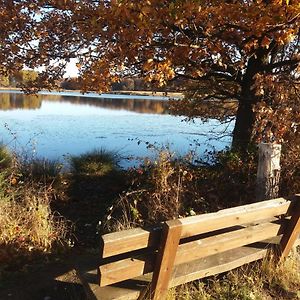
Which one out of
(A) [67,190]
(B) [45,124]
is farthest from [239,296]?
(B) [45,124]

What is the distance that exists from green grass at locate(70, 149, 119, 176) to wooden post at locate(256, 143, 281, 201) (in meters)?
5.75

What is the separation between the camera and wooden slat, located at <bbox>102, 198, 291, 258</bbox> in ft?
11.0

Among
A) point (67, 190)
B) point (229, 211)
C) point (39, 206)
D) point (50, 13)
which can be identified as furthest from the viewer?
point (67, 190)

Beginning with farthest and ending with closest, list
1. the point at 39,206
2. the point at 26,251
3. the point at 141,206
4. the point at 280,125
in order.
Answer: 1. the point at 141,206
2. the point at 280,125
3. the point at 39,206
4. the point at 26,251

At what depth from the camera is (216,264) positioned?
14.0 ft

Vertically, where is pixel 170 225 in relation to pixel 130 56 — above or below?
below

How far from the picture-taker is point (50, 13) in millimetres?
8445

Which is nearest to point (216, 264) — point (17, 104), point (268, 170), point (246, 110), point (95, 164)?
point (268, 170)

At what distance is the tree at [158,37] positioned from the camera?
19.3 feet

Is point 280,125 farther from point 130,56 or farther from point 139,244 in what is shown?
point 139,244

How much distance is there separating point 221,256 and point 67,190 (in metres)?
5.80

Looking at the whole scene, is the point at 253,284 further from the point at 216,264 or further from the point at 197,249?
the point at 197,249

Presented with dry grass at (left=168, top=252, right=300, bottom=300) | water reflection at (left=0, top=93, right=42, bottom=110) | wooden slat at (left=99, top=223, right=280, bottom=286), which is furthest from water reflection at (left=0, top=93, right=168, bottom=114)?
wooden slat at (left=99, top=223, right=280, bottom=286)

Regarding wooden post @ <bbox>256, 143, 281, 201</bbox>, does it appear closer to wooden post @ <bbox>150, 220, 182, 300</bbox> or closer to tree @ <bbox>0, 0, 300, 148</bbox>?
tree @ <bbox>0, 0, 300, 148</bbox>
